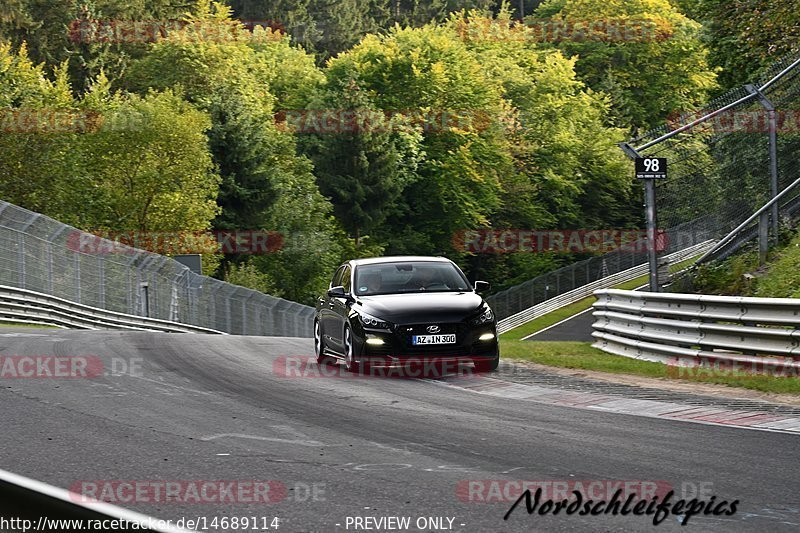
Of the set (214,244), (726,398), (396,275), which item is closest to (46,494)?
(726,398)

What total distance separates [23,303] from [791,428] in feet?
77.4

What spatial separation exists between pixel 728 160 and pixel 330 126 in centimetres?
5536

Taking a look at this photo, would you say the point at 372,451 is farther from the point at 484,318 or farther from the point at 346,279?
the point at 346,279

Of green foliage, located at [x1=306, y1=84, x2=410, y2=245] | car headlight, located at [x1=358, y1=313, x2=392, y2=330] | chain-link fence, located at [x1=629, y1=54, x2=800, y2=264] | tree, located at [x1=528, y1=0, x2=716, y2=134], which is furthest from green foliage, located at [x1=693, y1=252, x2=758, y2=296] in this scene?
tree, located at [x1=528, y1=0, x2=716, y2=134]

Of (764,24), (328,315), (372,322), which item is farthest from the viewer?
(764,24)

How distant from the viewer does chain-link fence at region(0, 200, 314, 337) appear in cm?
2952

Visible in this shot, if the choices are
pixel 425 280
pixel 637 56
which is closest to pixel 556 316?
pixel 637 56

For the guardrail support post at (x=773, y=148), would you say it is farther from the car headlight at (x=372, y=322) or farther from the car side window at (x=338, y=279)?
the car headlight at (x=372, y=322)

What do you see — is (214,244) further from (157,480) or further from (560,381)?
(157,480)

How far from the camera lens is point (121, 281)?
3484cm

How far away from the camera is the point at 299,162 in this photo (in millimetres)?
73688

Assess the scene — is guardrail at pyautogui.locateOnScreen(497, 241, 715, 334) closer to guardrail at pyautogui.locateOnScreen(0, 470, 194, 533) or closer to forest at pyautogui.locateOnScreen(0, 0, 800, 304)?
forest at pyautogui.locateOnScreen(0, 0, 800, 304)

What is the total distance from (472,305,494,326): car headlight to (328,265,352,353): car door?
1.80 meters

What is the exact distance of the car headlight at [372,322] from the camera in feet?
48.7
